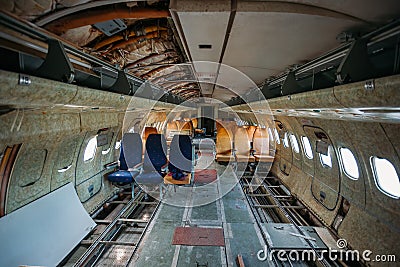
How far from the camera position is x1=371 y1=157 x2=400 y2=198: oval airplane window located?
3.23m

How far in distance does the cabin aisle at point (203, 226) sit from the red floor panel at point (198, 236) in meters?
0.07

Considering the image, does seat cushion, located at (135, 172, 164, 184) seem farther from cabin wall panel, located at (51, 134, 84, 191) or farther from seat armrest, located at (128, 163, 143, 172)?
cabin wall panel, located at (51, 134, 84, 191)

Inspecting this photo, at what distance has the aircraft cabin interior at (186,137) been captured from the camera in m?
1.79

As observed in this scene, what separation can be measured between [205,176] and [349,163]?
183 inches

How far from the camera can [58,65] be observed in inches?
71.2

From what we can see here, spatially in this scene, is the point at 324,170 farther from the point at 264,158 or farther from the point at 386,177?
the point at 264,158

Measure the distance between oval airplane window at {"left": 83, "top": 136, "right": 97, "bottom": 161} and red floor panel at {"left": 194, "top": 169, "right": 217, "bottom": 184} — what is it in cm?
328

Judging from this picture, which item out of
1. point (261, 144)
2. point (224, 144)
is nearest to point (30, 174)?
point (224, 144)

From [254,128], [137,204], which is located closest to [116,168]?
[137,204]

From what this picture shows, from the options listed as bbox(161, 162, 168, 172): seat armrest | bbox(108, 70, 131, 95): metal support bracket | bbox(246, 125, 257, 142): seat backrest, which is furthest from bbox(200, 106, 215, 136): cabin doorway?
bbox(108, 70, 131, 95): metal support bracket

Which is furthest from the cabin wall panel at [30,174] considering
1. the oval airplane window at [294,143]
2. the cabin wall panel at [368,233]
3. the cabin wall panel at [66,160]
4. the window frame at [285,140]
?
the window frame at [285,140]

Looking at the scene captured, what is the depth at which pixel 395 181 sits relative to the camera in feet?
10.7

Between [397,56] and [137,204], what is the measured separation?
6153 millimetres

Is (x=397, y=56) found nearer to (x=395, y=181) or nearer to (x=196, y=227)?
(x=395, y=181)
